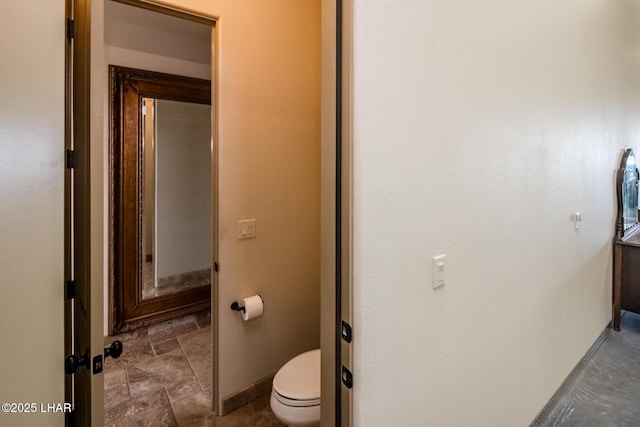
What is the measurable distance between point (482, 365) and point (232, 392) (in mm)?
1453

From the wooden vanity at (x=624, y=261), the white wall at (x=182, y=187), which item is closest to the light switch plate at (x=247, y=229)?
the white wall at (x=182, y=187)

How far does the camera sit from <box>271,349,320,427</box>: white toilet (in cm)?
143

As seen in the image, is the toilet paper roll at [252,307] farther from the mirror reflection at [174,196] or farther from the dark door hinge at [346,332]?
the mirror reflection at [174,196]

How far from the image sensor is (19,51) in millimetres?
901

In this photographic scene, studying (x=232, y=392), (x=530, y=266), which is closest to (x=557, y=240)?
(x=530, y=266)

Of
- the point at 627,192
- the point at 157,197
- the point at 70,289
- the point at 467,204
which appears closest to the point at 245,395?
the point at 70,289

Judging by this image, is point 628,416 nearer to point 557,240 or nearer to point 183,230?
point 557,240

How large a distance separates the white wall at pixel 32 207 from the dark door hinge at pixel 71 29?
0.9 inches

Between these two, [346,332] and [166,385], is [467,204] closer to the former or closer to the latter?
[346,332]

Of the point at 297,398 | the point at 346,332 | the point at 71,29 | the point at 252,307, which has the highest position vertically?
the point at 71,29

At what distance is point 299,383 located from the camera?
5.08 ft

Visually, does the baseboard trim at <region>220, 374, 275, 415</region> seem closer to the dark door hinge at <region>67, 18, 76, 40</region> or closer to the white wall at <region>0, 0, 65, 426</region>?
the white wall at <region>0, 0, 65, 426</region>

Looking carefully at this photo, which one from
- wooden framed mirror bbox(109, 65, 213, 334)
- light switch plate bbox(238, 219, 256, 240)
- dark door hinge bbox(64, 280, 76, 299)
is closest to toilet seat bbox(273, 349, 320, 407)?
light switch plate bbox(238, 219, 256, 240)

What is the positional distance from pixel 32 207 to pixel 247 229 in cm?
110
